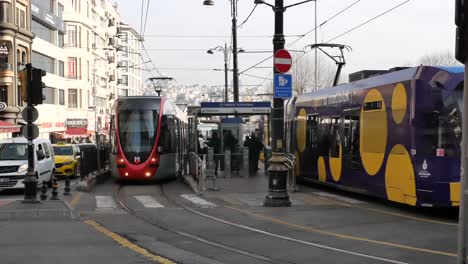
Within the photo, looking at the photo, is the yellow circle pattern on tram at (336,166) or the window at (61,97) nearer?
the yellow circle pattern on tram at (336,166)

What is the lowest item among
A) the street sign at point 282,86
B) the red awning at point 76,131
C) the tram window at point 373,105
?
the red awning at point 76,131

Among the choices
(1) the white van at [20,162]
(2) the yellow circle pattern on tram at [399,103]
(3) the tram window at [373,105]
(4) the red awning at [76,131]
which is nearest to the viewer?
(2) the yellow circle pattern on tram at [399,103]

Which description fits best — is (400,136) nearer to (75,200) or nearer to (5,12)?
(75,200)

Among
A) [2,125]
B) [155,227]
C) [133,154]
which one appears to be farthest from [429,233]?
[2,125]

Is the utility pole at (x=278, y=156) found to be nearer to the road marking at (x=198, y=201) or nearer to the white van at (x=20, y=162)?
the road marking at (x=198, y=201)

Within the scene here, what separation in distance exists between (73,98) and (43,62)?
1255 centimetres

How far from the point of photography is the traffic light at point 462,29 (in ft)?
18.3

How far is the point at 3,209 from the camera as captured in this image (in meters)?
13.3

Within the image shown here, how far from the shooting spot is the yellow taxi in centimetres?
2789

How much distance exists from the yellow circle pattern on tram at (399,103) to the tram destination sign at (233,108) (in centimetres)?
1065

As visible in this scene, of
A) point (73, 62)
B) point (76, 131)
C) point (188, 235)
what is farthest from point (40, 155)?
point (73, 62)

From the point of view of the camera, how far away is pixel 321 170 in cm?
1842

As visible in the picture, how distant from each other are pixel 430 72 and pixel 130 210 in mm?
7598

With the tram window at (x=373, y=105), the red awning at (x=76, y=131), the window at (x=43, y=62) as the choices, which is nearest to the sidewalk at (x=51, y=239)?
the tram window at (x=373, y=105)
